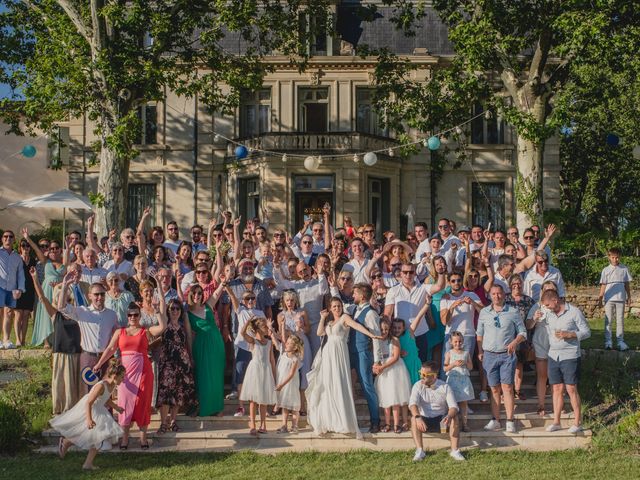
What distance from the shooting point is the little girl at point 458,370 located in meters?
10.1

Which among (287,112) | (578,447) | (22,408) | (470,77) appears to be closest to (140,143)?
(287,112)

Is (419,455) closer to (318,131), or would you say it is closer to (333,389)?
(333,389)

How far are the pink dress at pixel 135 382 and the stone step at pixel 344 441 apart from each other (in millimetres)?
447

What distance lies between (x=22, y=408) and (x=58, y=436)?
2.71 ft

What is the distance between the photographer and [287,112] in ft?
96.2

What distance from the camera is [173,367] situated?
1045cm

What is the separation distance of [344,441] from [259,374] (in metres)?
1.32

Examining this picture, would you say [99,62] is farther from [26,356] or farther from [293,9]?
[26,356]

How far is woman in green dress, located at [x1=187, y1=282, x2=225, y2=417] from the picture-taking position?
1067 cm

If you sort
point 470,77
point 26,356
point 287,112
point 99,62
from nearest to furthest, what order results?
point 26,356 → point 99,62 → point 470,77 → point 287,112

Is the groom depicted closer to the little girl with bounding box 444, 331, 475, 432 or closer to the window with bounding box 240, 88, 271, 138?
the little girl with bounding box 444, 331, 475, 432

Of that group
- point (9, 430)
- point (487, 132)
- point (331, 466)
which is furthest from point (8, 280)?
point (487, 132)

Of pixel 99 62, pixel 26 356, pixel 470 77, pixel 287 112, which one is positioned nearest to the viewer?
pixel 26 356

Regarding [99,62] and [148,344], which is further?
[99,62]
